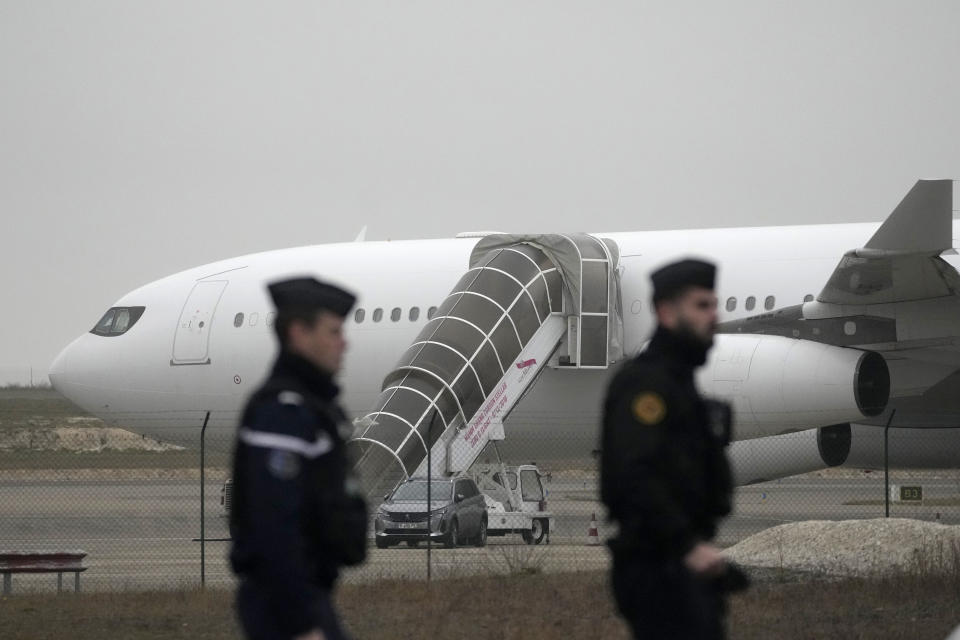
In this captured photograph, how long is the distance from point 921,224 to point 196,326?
41.7ft

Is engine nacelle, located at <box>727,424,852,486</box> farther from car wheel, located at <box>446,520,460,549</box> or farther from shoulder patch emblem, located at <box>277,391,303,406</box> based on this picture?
shoulder patch emblem, located at <box>277,391,303,406</box>

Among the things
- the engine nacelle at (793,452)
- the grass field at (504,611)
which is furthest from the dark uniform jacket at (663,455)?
the engine nacelle at (793,452)

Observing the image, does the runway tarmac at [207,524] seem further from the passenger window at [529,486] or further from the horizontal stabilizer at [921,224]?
the horizontal stabilizer at [921,224]

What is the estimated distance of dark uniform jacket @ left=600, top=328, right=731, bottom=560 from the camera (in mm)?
4934

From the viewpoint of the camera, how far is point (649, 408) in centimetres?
500

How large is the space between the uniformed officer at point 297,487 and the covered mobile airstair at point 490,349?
14575 millimetres

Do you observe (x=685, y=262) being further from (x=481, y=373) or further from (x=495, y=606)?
(x=481, y=373)

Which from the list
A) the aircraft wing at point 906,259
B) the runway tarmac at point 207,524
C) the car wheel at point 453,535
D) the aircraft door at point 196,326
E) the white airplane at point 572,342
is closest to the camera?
the runway tarmac at point 207,524

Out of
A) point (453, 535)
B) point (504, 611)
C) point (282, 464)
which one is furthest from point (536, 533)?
point (282, 464)

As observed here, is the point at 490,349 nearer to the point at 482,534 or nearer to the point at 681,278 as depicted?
the point at 482,534

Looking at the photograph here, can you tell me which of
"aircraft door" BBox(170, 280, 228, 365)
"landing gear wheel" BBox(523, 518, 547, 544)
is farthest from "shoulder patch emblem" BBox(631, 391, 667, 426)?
"aircraft door" BBox(170, 280, 228, 365)

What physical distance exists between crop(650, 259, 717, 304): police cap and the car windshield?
16.1 metres

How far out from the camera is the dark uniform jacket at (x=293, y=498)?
14.8ft

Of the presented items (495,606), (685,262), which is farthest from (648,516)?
(495,606)
